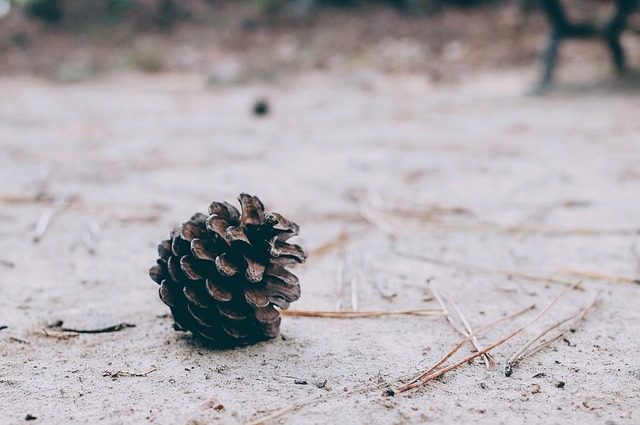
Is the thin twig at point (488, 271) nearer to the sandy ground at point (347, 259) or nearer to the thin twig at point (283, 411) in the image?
the sandy ground at point (347, 259)

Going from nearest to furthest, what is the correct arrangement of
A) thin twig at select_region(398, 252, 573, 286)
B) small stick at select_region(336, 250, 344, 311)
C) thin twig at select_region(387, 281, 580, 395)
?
thin twig at select_region(387, 281, 580, 395) → small stick at select_region(336, 250, 344, 311) → thin twig at select_region(398, 252, 573, 286)

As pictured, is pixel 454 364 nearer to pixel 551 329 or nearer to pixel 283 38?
pixel 551 329

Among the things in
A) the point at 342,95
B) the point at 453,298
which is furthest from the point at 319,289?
the point at 342,95

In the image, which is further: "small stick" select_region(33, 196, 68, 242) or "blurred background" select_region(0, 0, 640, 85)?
"blurred background" select_region(0, 0, 640, 85)

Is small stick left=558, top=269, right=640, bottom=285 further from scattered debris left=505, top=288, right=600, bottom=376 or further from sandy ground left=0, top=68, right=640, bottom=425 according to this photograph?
scattered debris left=505, top=288, right=600, bottom=376

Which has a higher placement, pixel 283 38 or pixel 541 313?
pixel 283 38

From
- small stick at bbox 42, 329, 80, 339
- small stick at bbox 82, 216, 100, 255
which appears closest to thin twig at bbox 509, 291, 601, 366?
small stick at bbox 42, 329, 80, 339

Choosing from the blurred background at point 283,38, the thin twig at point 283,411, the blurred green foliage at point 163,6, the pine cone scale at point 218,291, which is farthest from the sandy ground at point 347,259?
the blurred green foliage at point 163,6

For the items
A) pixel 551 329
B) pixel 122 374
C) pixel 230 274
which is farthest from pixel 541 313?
pixel 122 374
